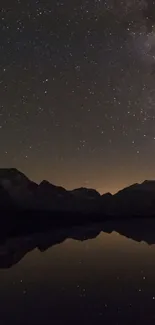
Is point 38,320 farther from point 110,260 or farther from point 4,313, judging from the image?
point 110,260

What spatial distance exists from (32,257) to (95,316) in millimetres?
19463

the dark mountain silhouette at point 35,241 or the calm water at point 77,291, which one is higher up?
the dark mountain silhouette at point 35,241

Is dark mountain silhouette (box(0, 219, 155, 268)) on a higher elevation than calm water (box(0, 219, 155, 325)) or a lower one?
higher

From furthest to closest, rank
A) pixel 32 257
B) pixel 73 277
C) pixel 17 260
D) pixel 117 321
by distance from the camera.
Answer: pixel 32 257 < pixel 17 260 < pixel 73 277 < pixel 117 321

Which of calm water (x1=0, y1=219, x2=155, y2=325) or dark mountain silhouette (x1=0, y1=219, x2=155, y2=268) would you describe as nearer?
calm water (x1=0, y1=219, x2=155, y2=325)

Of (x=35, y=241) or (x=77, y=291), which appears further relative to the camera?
(x=35, y=241)

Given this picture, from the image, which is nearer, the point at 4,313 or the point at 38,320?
the point at 38,320

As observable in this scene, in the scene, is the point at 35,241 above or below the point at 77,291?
above

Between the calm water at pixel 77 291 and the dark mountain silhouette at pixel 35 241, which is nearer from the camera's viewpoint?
the calm water at pixel 77 291

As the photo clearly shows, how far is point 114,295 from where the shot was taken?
18453mm

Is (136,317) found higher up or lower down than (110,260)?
lower down

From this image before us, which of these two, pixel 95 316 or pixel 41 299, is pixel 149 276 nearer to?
pixel 41 299

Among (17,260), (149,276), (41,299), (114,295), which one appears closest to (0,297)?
(41,299)

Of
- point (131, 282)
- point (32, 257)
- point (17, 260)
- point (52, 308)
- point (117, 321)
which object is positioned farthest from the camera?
point (32, 257)
